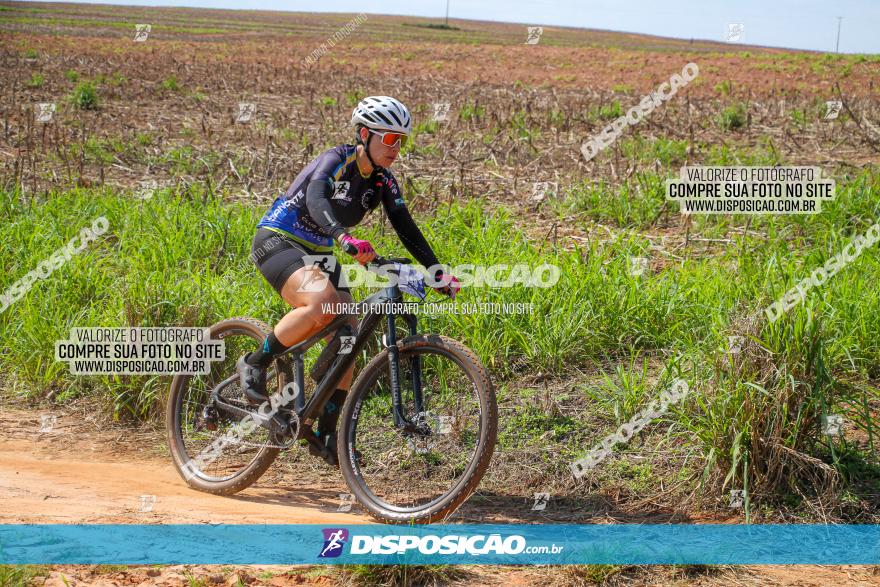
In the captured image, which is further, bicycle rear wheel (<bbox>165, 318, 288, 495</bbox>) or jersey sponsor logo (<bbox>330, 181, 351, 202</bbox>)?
bicycle rear wheel (<bbox>165, 318, 288, 495</bbox>)

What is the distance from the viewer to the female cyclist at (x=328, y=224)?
536 centimetres

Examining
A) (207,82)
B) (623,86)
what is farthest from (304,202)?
(623,86)

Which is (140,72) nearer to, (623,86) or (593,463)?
(623,86)

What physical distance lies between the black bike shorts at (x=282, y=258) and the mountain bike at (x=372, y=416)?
0.39 metres

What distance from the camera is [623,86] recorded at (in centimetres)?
2388

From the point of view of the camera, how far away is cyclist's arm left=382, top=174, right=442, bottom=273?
18.2 ft

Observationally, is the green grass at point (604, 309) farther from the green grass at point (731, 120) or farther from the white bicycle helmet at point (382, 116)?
the green grass at point (731, 120)

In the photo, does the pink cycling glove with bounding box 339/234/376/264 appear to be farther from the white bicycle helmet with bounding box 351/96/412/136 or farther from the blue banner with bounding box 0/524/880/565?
the blue banner with bounding box 0/524/880/565

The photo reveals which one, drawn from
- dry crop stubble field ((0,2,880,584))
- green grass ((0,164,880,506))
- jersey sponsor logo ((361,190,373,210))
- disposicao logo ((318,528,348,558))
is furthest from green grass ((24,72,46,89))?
disposicao logo ((318,528,348,558))

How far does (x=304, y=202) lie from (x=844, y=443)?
3.74 metres

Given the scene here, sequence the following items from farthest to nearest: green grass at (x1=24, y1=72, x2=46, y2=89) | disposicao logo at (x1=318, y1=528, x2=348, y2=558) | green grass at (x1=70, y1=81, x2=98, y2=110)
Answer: green grass at (x1=24, y1=72, x2=46, y2=89)
green grass at (x1=70, y1=81, x2=98, y2=110)
disposicao logo at (x1=318, y1=528, x2=348, y2=558)

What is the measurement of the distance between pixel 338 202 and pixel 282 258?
1.70 feet

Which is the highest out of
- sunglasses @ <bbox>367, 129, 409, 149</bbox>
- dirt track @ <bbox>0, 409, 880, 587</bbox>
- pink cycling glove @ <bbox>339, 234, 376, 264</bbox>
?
sunglasses @ <bbox>367, 129, 409, 149</bbox>

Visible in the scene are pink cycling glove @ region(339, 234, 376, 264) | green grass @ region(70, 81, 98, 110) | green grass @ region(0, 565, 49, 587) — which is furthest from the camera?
green grass @ region(70, 81, 98, 110)
